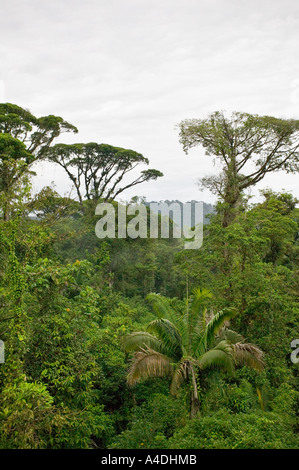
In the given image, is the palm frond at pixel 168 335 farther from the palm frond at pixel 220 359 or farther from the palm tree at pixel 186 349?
the palm frond at pixel 220 359

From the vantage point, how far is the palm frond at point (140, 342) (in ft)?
26.8

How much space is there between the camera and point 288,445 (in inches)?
233

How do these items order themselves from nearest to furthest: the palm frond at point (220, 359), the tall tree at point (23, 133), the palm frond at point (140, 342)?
1. the palm frond at point (220, 359)
2. the palm frond at point (140, 342)
3. the tall tree at point (23, 133)

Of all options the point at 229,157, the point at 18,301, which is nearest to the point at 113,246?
the point at 229,157

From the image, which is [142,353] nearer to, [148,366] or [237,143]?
[148,366]

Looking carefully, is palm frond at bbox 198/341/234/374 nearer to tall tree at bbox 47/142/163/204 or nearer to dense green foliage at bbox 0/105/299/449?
dense green foliage at bbox 0/105/299/449

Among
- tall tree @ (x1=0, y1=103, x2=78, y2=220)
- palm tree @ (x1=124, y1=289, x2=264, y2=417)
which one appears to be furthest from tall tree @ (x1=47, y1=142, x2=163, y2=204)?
palm tree @ (x1=124, y1=289, x2=264, y2=417)

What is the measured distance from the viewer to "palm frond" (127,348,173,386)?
735cm

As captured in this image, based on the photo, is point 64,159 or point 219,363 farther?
point 64,159

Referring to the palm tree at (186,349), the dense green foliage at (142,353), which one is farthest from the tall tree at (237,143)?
the palm tree at (186,349)

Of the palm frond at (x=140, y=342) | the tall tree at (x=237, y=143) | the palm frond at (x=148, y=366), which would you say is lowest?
the palm frond at (x=148, y=366)

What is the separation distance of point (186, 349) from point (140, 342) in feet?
3.63
